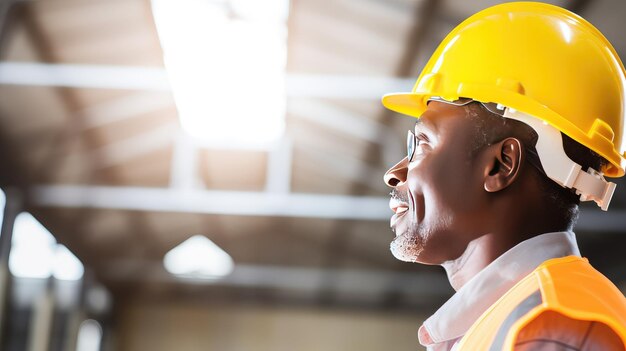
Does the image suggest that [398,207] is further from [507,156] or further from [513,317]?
[513,317]

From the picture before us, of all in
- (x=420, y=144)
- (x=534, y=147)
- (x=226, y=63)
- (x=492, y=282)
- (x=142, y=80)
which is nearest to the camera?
(x=492, y=282)

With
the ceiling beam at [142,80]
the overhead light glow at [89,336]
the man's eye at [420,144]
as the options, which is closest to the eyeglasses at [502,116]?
the man's eye at [420,144]

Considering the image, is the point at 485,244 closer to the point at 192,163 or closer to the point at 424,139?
the point at 424,139

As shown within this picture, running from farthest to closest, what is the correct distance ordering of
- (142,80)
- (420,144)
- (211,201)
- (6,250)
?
1. (211,201)
2. (6,250)
3. (142,80)
4. (420,144)

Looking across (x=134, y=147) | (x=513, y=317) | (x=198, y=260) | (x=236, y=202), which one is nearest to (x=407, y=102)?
(x=513, y=317)

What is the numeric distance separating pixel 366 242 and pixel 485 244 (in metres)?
13.5

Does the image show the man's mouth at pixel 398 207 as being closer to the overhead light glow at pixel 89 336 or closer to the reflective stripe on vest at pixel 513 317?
the reflective stripe on vest at pixel 513 317

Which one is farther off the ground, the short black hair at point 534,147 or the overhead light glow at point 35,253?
the overhead light glow at point 35,253

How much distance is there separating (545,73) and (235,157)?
1057 cm

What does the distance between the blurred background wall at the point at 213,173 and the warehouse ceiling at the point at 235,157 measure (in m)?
0.03

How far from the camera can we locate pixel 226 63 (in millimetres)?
8234

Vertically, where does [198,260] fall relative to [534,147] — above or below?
above

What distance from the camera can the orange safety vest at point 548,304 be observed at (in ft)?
3.87

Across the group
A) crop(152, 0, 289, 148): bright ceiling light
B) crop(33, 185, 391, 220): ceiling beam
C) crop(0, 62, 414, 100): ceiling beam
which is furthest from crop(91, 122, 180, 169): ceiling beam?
crop(0, 62, 414, 100): ceiling beam
